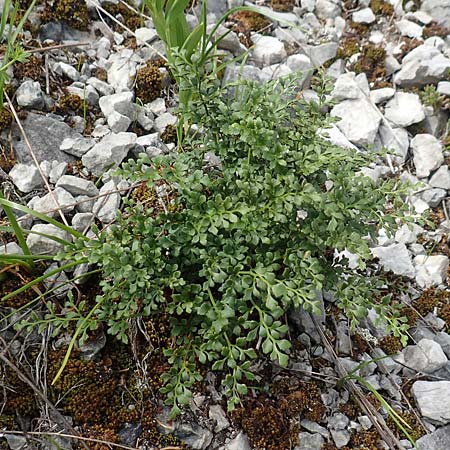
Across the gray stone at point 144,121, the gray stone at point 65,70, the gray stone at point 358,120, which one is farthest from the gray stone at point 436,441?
the gray stone at point 65,70

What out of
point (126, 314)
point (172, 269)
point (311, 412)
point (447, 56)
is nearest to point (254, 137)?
point (172, 269)

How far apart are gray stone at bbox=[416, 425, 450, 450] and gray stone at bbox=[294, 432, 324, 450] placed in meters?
0.49

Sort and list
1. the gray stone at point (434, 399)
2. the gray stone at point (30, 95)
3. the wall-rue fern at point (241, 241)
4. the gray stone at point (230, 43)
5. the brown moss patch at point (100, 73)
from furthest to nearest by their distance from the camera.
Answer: the gray stone at point (230, 43) < the brown moss patch at point (100, 73) < the gray stone at point (30, 95) < the gray stone at point (434, 399) < the wall-rue fern at point (241, 241)

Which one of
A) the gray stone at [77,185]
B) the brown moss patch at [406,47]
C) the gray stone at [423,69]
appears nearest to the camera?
the gray stone at [77,185]

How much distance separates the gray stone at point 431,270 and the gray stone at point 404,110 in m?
1.12

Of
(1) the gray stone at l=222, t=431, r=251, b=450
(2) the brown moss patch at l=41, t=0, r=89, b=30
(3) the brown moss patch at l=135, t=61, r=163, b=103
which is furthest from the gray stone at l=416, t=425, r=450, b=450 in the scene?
(2) the brown moss patch at l=41, t=0, r=89, b=30

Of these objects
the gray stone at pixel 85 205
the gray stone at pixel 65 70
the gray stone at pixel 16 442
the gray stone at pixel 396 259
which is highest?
the gray stone at pixel 65 70

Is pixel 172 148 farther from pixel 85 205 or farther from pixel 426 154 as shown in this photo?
pixel 426 154

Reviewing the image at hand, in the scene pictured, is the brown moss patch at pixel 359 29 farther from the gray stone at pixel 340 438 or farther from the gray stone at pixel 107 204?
the gray stone at pixel 340 438

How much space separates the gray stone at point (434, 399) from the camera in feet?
9.16

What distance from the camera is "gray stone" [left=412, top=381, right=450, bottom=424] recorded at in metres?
2.79

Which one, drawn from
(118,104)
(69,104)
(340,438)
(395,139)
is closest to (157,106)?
(118,104)

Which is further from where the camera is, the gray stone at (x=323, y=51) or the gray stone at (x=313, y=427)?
the gray stone at (x=323, y=51)

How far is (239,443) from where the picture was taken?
8.38 ft
